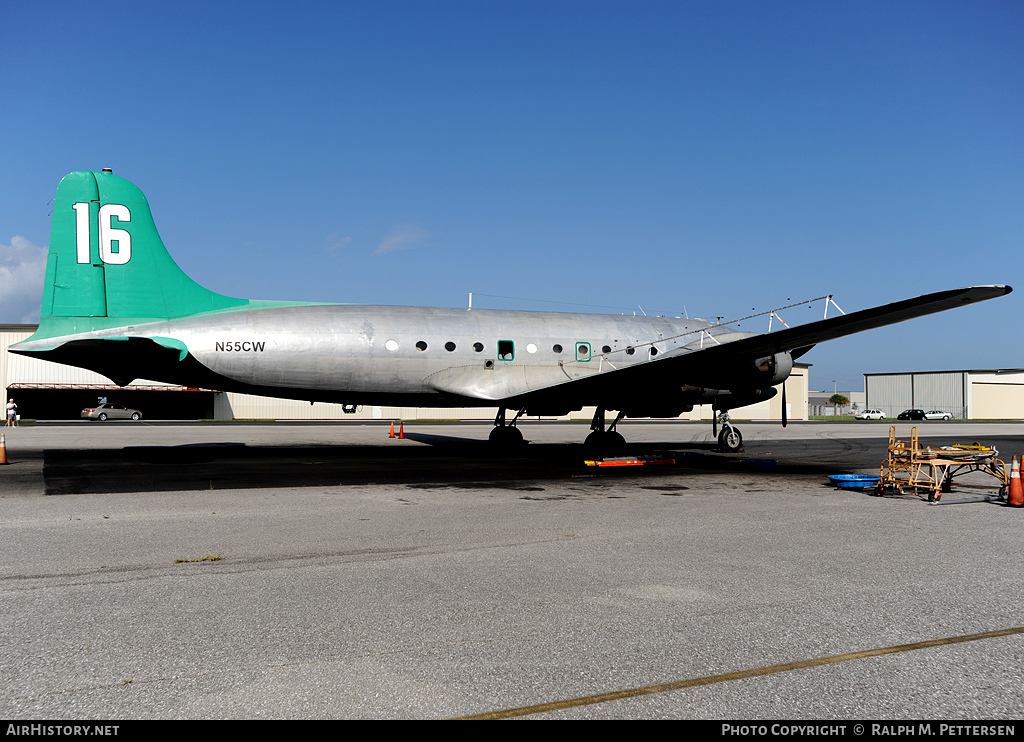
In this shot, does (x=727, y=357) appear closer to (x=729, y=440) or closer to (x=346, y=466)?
(x=729, y=440)

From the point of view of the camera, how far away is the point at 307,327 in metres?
17.3

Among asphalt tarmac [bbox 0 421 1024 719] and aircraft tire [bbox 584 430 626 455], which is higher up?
aircraft tire [bbox 584 430 626 455]

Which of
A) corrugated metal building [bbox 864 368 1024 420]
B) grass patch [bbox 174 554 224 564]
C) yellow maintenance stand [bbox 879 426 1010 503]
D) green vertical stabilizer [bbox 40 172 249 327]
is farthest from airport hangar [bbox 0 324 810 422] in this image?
corrugated metal building [bbox 864 368 1024 420]

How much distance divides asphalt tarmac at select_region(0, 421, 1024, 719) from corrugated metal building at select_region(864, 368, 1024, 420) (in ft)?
311

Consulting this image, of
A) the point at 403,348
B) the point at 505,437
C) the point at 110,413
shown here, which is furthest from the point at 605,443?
the point at 110,413

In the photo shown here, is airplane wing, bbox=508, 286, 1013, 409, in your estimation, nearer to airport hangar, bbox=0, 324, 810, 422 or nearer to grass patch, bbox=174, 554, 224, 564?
grass patch, bbox=174, 554, 224, 564

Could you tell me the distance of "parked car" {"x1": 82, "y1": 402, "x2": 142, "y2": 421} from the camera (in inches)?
1994

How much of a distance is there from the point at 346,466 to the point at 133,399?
48.6m

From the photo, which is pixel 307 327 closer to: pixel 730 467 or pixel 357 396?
pixel 357 396

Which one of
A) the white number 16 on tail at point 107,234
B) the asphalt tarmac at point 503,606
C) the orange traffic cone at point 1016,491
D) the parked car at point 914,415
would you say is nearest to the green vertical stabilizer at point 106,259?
the white number 16 on tail at point 107,234

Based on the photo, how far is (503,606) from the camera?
5562 millimetres

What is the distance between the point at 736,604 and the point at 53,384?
196ft

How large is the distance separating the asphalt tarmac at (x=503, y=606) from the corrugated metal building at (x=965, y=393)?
94865mm
